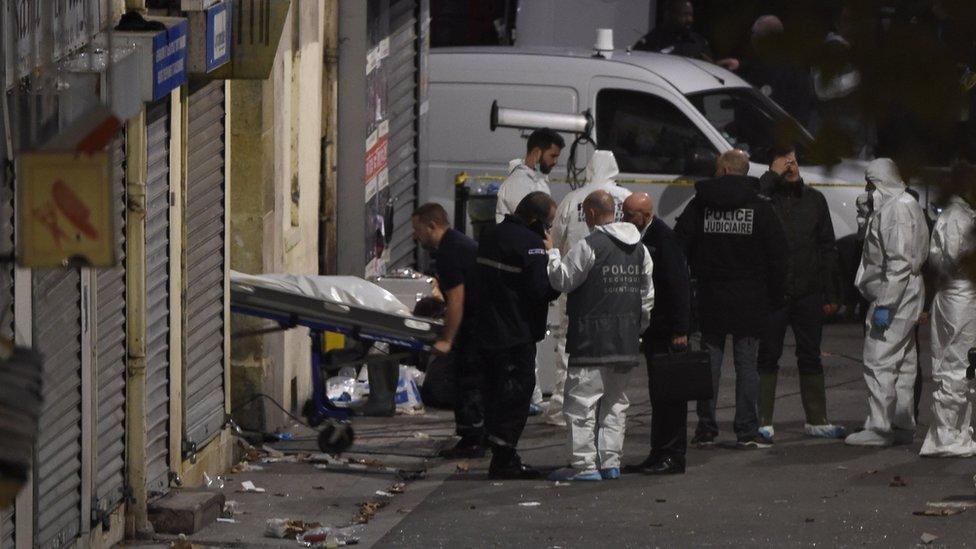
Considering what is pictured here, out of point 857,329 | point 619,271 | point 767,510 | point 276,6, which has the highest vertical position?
point 276,6

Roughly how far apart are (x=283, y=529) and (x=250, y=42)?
2.59m

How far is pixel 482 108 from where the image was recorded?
17422 millimetres

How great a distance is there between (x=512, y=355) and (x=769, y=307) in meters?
1.80

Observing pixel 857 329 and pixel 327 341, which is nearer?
pixel 327 341

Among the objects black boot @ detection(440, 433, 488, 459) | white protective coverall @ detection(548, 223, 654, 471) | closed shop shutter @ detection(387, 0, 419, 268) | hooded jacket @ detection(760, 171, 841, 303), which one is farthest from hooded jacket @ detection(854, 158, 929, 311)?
closed shop shutter @ detection(387, 0, 419, 268)

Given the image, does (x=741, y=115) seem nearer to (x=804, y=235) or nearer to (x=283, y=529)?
(x=804, y=235)

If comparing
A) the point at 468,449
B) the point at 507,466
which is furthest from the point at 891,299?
the point at 468,449

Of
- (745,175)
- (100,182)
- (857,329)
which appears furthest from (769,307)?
(100,182)

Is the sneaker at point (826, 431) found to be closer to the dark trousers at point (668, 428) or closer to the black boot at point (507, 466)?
the dark trousers at point (668, 428)

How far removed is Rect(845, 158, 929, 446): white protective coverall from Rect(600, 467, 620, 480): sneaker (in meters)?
1.80

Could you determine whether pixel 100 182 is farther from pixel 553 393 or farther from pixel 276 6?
pixel 553 393

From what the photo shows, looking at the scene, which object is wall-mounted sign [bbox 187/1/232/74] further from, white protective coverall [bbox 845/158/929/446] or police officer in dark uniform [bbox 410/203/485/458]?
white protective coverall [bbox 845/158/929/446]

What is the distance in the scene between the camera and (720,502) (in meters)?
10.6

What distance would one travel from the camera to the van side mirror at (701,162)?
16.7 metres
